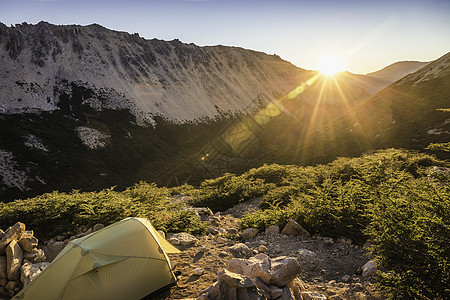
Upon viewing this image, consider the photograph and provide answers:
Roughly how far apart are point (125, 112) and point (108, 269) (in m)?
63.5

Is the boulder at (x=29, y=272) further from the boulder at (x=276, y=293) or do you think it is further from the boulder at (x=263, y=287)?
the boulder at (x=276, y=293)

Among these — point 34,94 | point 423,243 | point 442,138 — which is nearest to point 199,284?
point 423,243

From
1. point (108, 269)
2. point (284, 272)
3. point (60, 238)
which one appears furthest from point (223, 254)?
point (60, 238)

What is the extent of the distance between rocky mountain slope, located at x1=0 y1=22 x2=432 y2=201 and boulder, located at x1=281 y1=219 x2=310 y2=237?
1293 inches

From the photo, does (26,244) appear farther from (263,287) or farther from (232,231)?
(232,231)

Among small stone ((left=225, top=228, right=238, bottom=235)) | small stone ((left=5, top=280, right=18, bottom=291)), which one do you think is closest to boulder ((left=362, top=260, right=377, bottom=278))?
small stone ((left=225, top=228, right=238, bottom=235))

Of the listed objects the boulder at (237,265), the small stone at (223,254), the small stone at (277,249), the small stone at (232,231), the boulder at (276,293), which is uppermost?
the boulder at (237,265)

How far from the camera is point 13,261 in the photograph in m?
6.21

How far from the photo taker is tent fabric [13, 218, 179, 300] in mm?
5320

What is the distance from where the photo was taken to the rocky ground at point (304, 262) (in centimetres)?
561

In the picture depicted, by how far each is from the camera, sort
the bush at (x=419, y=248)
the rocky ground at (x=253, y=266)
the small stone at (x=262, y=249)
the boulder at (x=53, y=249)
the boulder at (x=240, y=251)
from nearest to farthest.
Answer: the bush at (x=419, y=248) < the rocky ground at (x=253, y=266) < the boulder at (x=240, y=251) < the boulder at (x=53, y=249) < the small stone at (x=262, y=249)

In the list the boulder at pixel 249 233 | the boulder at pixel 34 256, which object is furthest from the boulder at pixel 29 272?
the boulder at pixel 249 233

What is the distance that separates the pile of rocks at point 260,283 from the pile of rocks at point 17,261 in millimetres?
4838

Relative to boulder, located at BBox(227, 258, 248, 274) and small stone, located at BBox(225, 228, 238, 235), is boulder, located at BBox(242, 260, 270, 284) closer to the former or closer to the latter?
boulder, located at BBox(227, 258, 248, 274)
